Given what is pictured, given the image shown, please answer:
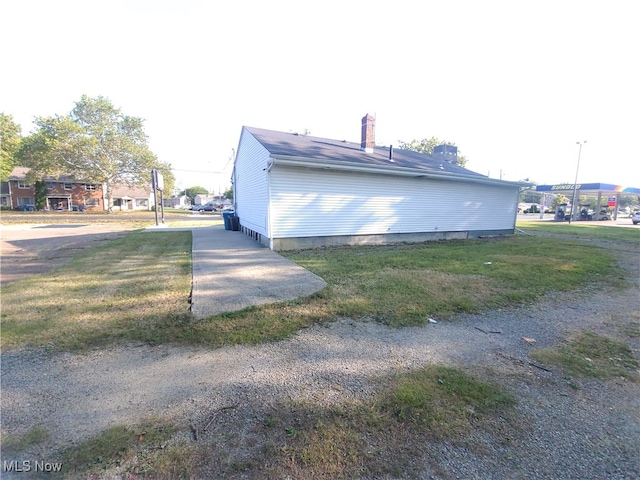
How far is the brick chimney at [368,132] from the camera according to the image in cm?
1386

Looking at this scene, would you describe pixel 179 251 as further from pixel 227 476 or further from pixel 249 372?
pixel 227 476

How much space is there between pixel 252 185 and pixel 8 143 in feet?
157

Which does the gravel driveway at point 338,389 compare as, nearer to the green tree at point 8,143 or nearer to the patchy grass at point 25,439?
the patchy grass at point 25,439

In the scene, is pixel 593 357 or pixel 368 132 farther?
pixel 368 132

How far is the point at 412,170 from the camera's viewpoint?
11664 mm

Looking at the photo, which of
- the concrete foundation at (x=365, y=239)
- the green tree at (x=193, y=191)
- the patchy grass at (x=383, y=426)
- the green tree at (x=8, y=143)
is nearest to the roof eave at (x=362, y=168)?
the concrete foundation at (x=365, y=239)

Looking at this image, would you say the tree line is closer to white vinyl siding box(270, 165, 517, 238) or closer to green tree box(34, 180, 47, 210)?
green tree box(34, 180, 47, 210)

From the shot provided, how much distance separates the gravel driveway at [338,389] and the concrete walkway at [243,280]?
140 centimetres

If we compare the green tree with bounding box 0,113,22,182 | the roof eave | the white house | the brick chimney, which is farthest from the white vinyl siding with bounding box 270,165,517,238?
the green tree with bounding box 0,113,22,182

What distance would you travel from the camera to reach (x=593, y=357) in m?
3.29

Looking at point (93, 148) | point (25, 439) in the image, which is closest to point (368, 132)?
point (25, 439)

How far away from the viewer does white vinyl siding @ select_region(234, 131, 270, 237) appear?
10.3 metres

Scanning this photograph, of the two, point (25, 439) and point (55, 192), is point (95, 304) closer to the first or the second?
point (25, 439)

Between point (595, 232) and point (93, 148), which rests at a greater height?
point (93, 148)
